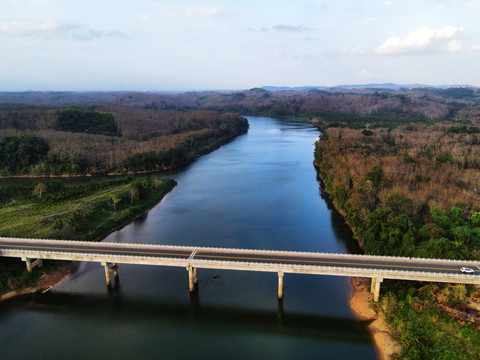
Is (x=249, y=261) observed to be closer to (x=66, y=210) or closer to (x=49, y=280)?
(x=49, y=280)

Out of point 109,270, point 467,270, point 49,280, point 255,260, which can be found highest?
point 467,270

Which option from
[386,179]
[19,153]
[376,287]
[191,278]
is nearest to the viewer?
[376,287]

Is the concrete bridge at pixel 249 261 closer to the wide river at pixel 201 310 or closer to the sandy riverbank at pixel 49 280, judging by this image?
the sandy riverbank at pixel 49 280

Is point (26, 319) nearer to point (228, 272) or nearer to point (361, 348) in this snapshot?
point (228, 272)

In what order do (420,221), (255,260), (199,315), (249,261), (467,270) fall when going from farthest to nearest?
1. (420,221)
2. (255,260)
3. (249,261)
4. (199,315)
5. (467,270)

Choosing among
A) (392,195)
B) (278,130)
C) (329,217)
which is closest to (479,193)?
(392,195)

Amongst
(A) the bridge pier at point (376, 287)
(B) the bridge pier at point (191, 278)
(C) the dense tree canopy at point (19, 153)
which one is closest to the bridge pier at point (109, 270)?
(B) the bridge pier at point (191, 278)

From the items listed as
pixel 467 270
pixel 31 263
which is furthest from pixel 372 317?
pixel 31 263
